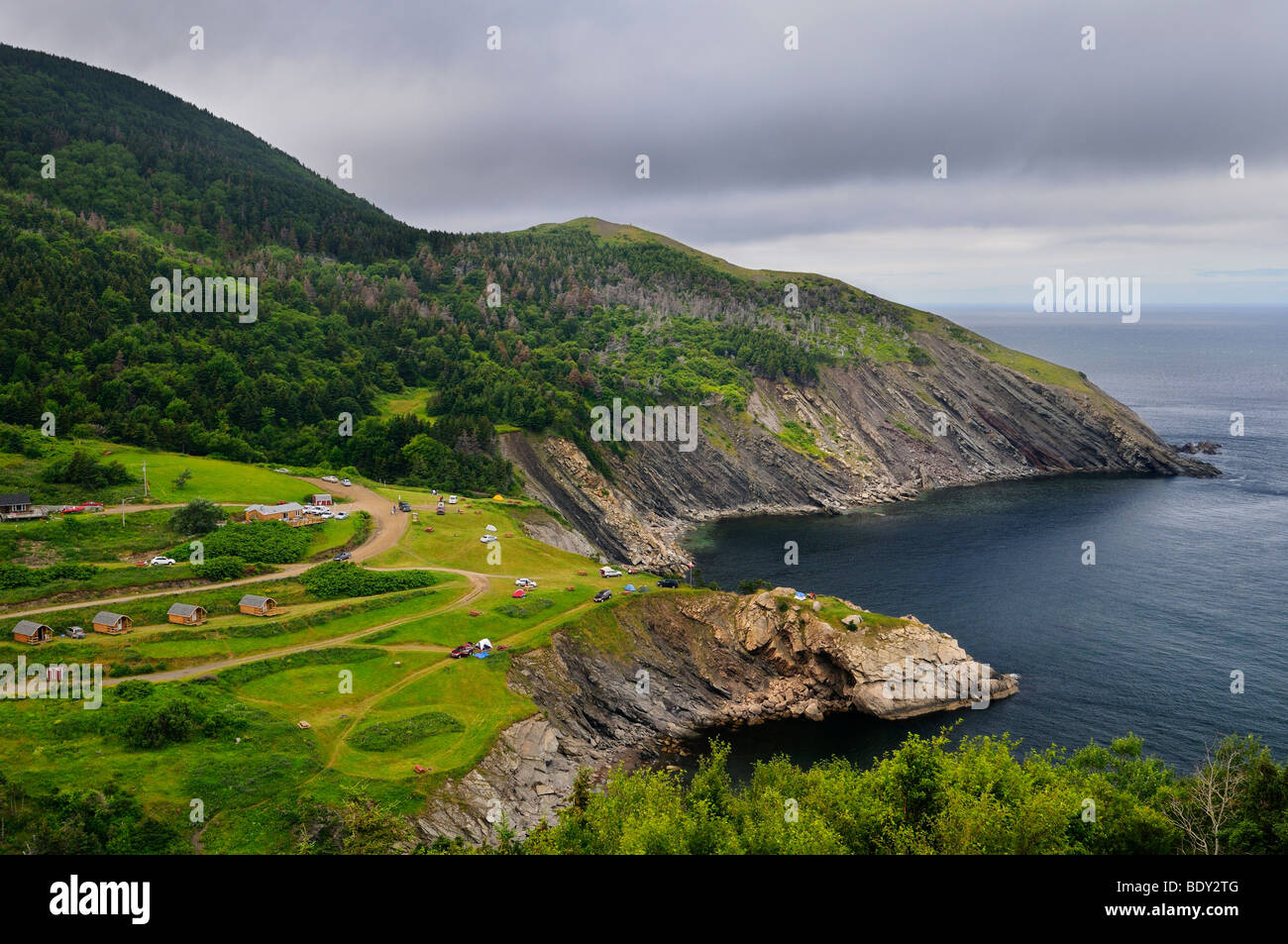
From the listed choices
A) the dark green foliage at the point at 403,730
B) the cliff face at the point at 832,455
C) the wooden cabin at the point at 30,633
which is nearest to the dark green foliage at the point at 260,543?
the wooden cabin at the point at 30,633

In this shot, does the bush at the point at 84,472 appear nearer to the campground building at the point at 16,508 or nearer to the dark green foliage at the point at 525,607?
the campground building at the point at 16,508

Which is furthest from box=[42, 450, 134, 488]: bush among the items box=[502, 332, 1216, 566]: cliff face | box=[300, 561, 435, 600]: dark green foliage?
box=[502, 332, 1216, 566]: cliff face

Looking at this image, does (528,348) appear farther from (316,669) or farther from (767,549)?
(316,669)

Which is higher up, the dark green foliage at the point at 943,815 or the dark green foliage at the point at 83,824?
the dark green foliage at the point at 943,815

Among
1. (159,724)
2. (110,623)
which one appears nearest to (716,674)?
(159,724)

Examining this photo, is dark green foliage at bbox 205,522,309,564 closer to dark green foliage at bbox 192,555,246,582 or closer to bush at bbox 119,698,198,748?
dark green foliage at bbox 192,555,246,582

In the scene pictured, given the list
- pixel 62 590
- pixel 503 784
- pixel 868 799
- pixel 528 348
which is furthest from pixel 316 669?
pixel 528 348

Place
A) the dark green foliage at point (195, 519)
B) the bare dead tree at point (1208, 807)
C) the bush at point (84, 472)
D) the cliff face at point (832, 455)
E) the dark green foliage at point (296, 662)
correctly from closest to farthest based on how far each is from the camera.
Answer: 1. the bare dead tree at point (1208, 807)
2. the dark green foliage at point (296, 662)
3. the dark green foliage at point (195, 519)
4. the bush at point (84, 472)
5. the cliff face at point (832, 455)
